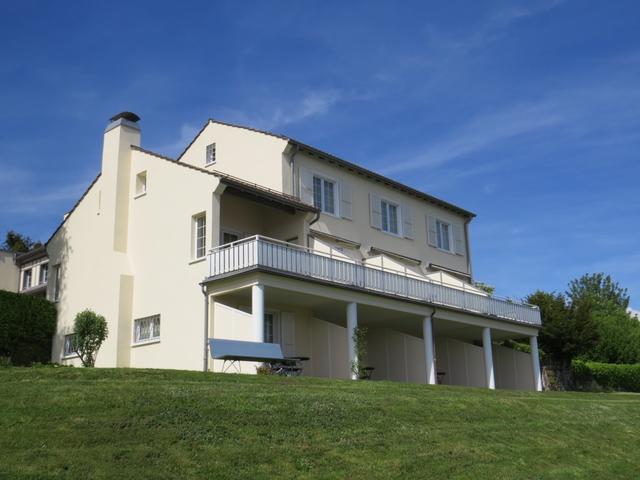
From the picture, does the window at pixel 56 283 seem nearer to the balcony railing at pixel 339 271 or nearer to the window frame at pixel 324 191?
the balcony railing at pixel 339 271

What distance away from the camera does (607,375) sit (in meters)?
40.0

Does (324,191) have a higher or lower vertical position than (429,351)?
higher

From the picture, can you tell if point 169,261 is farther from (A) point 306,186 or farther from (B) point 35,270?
(B) point 35,270

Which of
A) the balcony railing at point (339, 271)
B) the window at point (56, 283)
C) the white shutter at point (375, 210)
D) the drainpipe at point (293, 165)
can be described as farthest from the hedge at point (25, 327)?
the white shutter at point (375, 210)

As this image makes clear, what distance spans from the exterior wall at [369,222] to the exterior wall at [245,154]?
2.99 ft

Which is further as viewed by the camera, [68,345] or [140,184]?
[140,184]

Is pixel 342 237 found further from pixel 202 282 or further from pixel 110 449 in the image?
pixel 110 449

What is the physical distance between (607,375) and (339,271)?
2201 centimetres

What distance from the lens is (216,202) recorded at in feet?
78.2

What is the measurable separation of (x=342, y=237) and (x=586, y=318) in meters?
16.4

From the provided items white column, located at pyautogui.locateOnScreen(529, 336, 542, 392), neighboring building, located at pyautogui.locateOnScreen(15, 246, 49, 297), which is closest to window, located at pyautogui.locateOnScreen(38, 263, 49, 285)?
neighboring building, located at pyautogui.locateOnScreen(15, 246, 49, 297)

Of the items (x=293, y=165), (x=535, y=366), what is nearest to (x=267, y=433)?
(x=293, y=165)

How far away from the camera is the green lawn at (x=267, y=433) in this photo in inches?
385

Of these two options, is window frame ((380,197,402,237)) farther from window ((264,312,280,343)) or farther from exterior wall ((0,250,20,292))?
exterior wall ((0,250,20,292))
